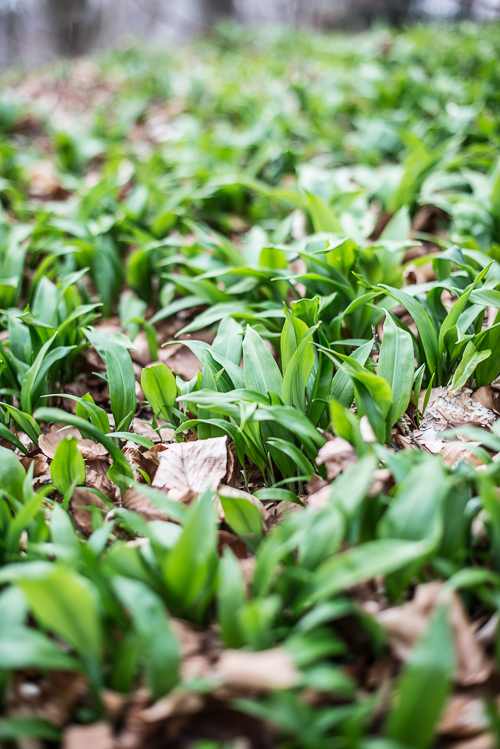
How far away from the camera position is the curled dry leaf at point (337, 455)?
1.15m

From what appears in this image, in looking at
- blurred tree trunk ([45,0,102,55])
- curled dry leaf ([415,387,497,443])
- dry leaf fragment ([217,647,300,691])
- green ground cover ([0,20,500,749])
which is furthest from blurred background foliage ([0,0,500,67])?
dry leaf fragment ([217,647,300,691])

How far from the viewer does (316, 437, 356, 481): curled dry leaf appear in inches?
45.4

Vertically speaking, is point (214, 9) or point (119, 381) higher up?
point (214, 9)

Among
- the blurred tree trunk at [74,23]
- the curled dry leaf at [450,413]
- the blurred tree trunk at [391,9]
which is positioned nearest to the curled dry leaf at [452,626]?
the curled dry leaf at [450,413]

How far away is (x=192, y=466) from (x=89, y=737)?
67 cm

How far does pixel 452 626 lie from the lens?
0.88 metres

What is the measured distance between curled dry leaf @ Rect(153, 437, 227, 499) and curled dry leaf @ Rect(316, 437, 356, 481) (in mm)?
313

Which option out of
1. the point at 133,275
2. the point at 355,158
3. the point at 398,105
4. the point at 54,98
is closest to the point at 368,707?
the point at 133,275

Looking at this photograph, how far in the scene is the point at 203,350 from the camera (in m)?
1.58

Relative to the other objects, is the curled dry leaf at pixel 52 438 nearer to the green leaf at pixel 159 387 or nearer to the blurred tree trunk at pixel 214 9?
the green leaf at pixel 159 387

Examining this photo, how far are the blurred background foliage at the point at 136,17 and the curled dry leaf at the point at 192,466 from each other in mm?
9242

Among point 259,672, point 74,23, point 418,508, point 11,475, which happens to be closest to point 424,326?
point 418,508

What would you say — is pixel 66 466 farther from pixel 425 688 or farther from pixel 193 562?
pixel 425 688

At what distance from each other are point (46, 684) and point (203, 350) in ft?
3.11
